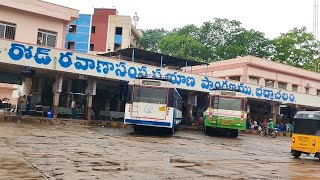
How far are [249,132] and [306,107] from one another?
11700 mm

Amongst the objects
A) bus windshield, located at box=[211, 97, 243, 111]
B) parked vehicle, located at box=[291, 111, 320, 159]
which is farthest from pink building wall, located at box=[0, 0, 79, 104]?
parked vehicle, located at box=[291, 111, 320, 159]

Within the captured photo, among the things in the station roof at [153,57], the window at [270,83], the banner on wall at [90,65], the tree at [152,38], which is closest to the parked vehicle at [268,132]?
the banner on wall at [90,65]

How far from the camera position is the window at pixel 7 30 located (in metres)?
A: 25.2

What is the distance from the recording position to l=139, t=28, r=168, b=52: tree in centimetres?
6577

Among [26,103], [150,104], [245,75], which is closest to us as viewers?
[150,104]

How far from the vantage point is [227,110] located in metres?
22.0

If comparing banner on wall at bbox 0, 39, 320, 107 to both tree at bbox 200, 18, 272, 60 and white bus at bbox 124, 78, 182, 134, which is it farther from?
tree at bbox 200, 18, 272, 60

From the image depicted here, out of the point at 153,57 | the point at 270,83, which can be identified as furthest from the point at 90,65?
the point at 270,83

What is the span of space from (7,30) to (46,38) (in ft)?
9.78

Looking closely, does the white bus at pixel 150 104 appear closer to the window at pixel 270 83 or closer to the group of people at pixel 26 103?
the group of people at pixel 26 103

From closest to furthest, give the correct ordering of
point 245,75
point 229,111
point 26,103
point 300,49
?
point 229,111 < point 26,103 < point 245,75 < point 300,49

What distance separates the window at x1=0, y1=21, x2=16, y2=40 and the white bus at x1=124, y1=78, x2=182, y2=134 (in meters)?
12.9

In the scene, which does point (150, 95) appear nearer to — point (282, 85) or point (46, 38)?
point (46, 38)

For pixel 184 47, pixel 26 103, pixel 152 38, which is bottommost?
pixel 26 103
